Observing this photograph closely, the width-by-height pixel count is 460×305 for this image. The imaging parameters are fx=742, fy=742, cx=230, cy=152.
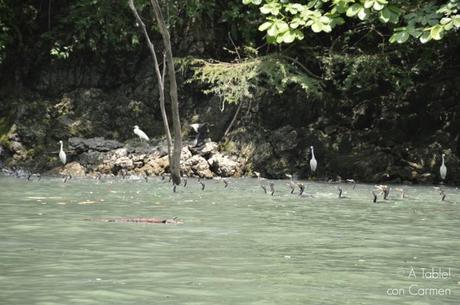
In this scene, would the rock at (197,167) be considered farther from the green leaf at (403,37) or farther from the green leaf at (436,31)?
the green leaf at (436,31)

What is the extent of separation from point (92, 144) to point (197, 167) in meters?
4.20

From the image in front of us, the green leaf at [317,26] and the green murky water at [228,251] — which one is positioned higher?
the green leaf at [317,26]

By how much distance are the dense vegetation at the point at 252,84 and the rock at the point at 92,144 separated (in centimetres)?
134

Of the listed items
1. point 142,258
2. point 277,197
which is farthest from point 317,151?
point 142,258

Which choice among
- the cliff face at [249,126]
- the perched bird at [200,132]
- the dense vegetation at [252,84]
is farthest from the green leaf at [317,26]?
the perched bird at [200,132]

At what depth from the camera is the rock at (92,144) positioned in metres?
26.0

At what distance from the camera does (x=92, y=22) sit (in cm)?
2866

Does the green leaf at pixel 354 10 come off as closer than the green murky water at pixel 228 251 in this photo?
Yes

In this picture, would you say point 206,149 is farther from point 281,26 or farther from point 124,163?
point 281,26

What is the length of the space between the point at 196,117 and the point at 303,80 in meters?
5.26

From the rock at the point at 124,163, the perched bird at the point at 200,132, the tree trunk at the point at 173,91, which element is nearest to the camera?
the tree trunk at the point at 173,91

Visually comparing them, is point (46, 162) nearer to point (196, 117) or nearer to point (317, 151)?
point (196, 117)

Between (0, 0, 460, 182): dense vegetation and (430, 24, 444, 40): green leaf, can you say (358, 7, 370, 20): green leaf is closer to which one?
(430, 24, 444, 40): green leaf

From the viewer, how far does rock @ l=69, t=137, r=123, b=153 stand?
85.3 feet
